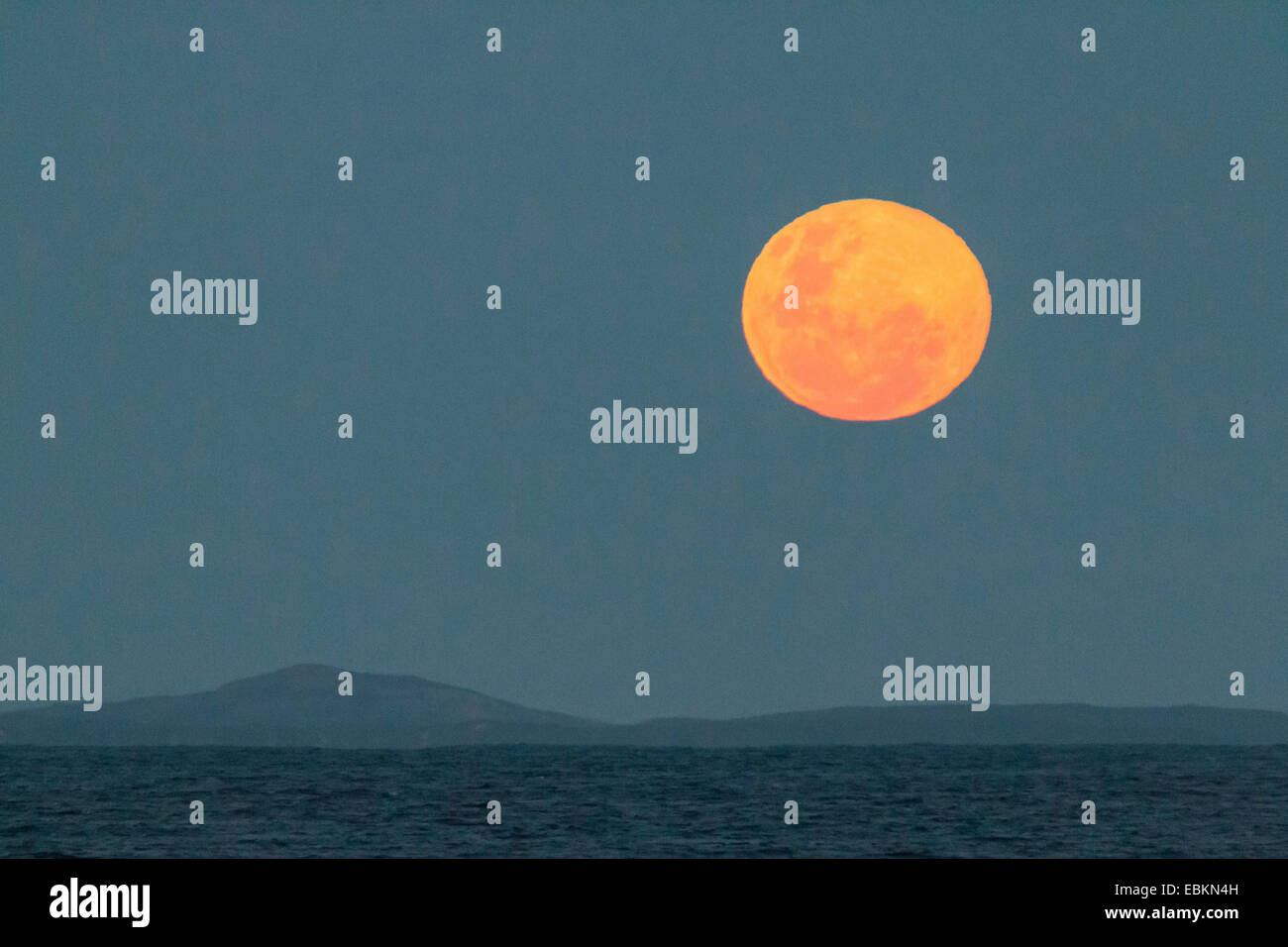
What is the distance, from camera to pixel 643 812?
7850cm

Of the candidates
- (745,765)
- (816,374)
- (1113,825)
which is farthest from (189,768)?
(816,374)

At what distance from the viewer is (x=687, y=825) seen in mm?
70438

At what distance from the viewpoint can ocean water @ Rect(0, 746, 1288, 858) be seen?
60281mm

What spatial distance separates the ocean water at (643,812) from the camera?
60281 mm
